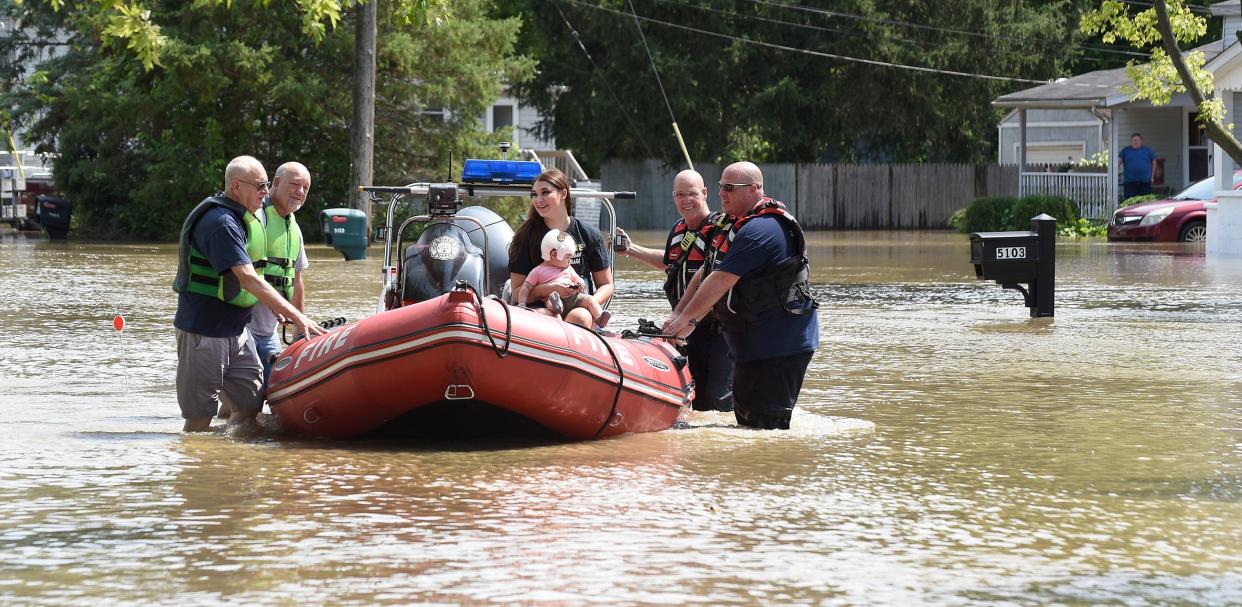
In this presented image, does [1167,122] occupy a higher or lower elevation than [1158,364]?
higher

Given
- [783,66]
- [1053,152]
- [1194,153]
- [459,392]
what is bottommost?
[459,392]

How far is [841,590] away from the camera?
5.86 metres

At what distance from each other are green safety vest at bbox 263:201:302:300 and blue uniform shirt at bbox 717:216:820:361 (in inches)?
94.0

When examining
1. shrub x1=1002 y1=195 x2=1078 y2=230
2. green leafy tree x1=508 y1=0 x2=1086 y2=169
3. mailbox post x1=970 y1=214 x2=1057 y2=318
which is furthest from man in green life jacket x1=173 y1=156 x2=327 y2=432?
green leafy tree x1=508 y1=0 x2=1086 y2=169

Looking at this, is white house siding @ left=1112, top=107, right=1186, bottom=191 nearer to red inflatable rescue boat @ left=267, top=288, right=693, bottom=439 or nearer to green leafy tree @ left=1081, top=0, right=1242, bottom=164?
green leafy tree @ left=1081, top=0, right=1242, bottom=164

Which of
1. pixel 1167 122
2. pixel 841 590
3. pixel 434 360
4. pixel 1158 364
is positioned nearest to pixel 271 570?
pixel 841 590

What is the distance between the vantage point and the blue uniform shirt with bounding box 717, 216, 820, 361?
9.18m

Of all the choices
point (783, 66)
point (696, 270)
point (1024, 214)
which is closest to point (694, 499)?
point (696, 270)

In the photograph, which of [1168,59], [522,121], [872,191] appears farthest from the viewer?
[522,121]

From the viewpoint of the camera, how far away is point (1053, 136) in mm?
52812

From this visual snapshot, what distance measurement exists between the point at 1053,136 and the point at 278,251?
4572cm

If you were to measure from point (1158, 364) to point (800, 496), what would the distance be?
6.15 meters

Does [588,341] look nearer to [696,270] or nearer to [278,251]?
[696,270]

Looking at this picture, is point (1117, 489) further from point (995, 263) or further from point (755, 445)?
point (995, 263)
